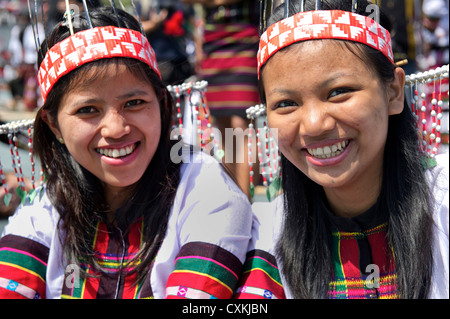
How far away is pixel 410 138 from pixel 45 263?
1409 mm

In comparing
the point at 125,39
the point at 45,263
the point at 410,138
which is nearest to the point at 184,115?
the point at 125,39

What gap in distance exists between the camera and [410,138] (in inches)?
74.2

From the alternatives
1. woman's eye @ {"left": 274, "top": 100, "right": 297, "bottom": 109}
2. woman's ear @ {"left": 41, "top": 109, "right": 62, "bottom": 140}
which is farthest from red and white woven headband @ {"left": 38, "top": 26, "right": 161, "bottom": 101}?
woman's eye @ {"left": 274, "top": 100, "right": 297, "bottom": 109}

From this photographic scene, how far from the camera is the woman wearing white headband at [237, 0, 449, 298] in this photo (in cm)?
171

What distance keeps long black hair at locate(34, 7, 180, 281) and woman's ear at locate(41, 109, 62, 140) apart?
1 cm

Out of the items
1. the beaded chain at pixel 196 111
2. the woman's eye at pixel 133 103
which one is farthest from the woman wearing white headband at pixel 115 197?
the beaded chain at pixel 196 111

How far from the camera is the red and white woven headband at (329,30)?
68.1 inches

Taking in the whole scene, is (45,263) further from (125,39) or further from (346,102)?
(346,102)

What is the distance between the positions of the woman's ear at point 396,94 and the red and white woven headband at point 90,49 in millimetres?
864

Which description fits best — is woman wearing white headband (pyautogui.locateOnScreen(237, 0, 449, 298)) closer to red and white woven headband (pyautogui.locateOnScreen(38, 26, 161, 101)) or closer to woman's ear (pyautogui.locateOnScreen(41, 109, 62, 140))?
red and white woven headband (pyautogui.locateOnScreen(38, 26, 161, 101))

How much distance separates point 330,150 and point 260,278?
530 millimetres

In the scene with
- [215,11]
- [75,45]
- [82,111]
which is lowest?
[82,111]

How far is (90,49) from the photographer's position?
2018 millimetres

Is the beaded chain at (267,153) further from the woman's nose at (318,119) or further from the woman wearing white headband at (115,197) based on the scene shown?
the woman's nose at (318,119)
